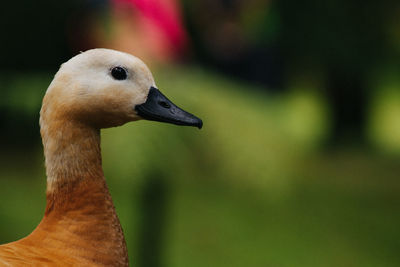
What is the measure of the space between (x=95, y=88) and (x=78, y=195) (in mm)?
177

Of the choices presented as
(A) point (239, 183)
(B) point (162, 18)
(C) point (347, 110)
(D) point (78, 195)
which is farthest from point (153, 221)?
(C) point (347, 110)

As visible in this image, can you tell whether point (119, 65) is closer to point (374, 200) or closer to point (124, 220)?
point (124, 220)

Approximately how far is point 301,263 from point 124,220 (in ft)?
2.67

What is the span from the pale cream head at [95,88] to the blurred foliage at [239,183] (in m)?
0.57

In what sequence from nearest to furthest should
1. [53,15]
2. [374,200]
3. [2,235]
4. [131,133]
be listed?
1. [131,133]
2. [2,235]
3. [53,15]
4. [374,200]

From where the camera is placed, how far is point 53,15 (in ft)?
9.20

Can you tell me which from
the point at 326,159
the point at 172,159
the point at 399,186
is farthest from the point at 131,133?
the point at 326,159

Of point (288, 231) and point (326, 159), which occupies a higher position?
point (326, 159)

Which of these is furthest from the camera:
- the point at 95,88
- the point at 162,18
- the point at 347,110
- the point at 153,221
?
the point at 347,110

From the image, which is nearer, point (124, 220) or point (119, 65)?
point (119, 65)

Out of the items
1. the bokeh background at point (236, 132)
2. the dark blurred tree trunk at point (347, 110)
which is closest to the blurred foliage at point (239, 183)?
the bokeh background at point (236, 132)

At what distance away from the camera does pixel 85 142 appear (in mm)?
1029

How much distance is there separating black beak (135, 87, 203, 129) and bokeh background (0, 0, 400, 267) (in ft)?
1.79

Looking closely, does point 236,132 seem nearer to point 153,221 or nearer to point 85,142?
point 153,221
